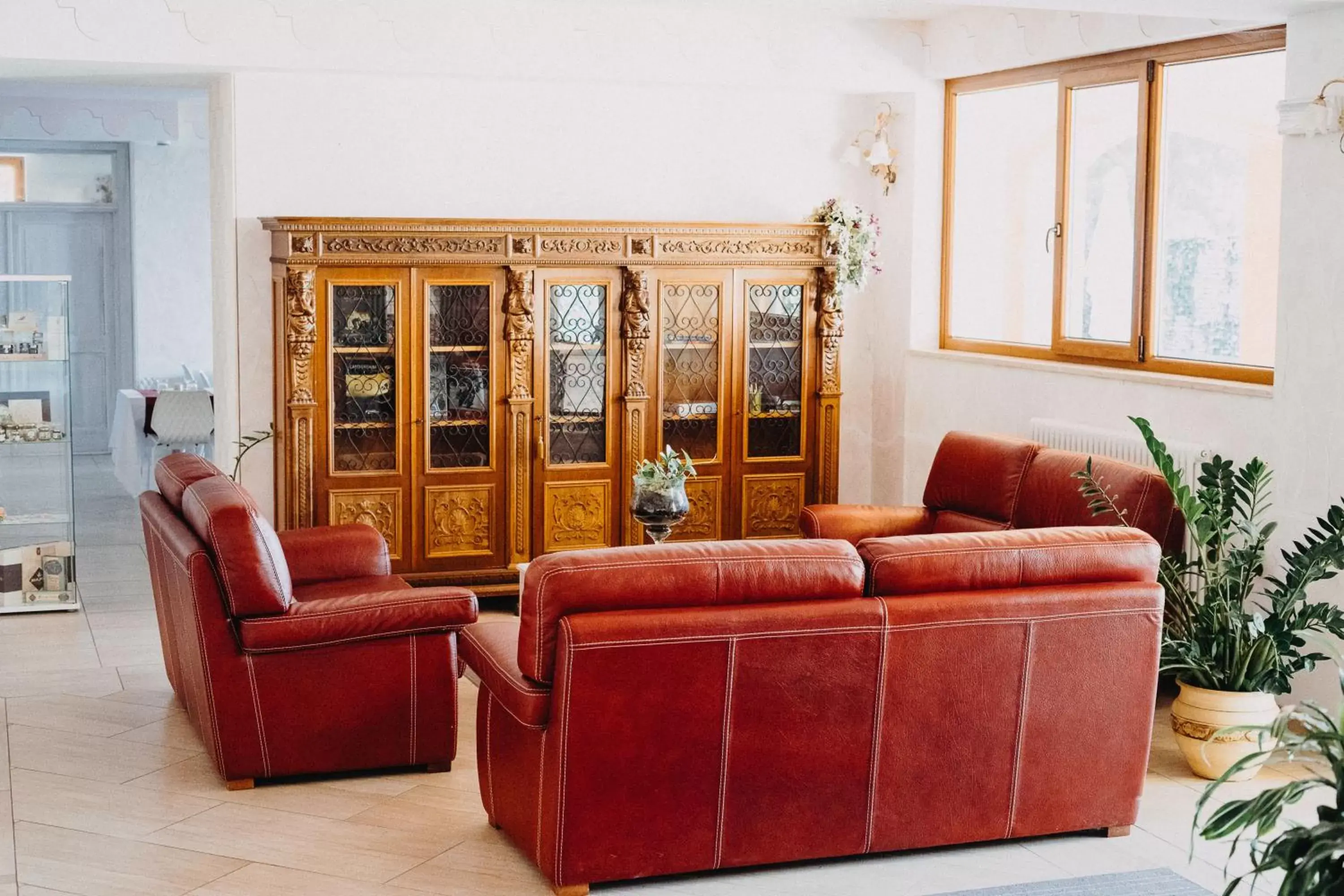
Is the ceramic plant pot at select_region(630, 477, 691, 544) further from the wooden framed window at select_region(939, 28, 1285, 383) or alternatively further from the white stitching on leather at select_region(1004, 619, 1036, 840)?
the wooden framed window at select_region(939, 28, 1285, 383)

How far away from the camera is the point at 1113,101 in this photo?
6.60m

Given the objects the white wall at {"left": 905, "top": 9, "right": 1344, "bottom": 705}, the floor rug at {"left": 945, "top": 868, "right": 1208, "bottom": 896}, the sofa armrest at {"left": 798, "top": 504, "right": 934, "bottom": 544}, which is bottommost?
the floor rug at {"left": 945, "top": 868, "right": 1208, "bottom": 896}

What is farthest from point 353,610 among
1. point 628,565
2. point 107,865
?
point 628,565

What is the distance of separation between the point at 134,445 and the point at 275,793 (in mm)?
6790

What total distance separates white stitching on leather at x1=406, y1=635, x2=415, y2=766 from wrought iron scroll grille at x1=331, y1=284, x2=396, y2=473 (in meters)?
2.25

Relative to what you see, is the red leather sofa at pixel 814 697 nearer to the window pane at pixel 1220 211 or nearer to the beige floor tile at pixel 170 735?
the beige floor tile at pixel 170 735

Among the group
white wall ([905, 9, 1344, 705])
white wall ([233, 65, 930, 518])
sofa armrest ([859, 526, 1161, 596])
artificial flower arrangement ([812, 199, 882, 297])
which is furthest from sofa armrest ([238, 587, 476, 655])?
artificial flower arrangement ([812, 199, 882, 297])

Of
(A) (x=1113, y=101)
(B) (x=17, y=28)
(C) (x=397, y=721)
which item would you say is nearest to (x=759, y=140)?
(A) (x=1113, y=101)

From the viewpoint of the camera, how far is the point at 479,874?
3.98m

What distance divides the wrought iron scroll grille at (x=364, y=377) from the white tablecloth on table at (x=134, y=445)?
436 cm

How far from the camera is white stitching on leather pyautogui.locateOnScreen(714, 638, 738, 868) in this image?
12.3 ft

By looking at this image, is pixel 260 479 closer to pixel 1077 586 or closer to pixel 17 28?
pixel 17 28

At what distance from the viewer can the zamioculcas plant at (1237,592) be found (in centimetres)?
477

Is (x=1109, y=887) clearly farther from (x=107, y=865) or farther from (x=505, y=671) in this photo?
(x=107, y=865)
